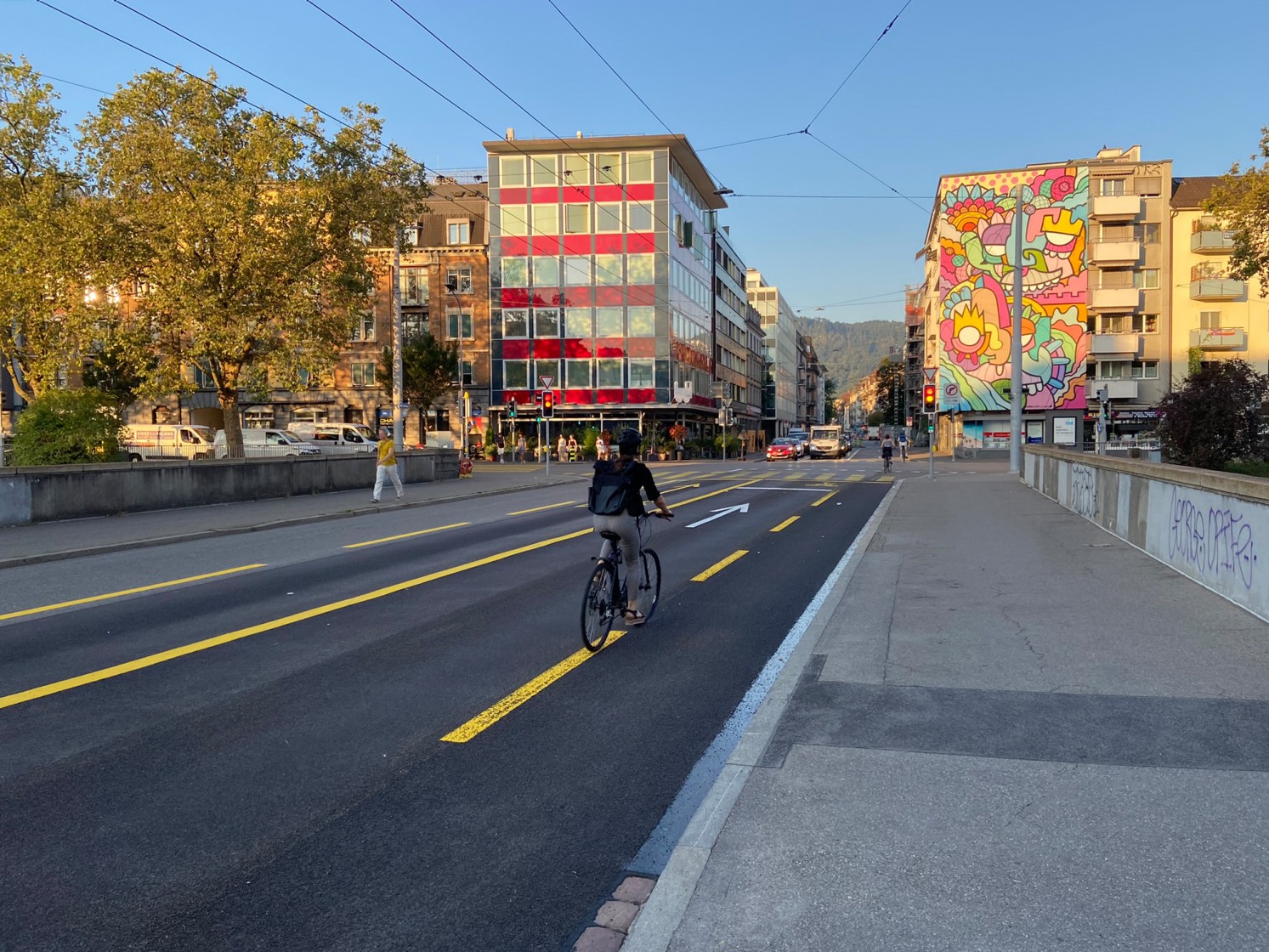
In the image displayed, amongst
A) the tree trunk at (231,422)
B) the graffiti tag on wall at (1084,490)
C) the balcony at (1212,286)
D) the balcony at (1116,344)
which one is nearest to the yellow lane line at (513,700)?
the graffiti tag on wall at (1084,490)

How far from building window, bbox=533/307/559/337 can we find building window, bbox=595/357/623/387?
323 cm

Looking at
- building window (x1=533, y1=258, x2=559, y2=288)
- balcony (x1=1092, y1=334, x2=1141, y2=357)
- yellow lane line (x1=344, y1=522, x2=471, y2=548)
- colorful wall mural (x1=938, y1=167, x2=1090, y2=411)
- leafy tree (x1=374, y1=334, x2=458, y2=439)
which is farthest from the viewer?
balcony (x1=1092, y1=334, x2=1141, y2=357)

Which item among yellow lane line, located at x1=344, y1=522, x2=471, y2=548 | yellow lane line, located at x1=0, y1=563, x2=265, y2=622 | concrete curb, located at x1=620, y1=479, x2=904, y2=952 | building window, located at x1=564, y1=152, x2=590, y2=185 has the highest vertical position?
building window, located at x1=564, y1=152, x2=590, y2=185

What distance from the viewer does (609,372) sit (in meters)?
55.4

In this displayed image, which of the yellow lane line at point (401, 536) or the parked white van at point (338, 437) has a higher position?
the parked white van at point (338, 437)

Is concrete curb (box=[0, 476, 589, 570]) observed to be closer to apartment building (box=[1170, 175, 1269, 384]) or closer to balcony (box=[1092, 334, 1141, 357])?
balcony (box=[1092, 334, 1141, 357])

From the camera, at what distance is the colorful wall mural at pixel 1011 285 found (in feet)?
191

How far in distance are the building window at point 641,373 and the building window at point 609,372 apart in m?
0.74

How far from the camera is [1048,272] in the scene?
5884cm

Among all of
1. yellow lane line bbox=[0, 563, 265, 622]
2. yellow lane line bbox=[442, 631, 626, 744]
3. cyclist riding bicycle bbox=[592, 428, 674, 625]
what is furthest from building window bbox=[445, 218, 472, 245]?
yellow lane line bbox=[442, 631, 626, 744]

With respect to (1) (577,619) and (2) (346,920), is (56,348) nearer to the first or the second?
(1) (577,619)

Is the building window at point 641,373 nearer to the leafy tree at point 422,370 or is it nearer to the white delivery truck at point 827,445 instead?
the leafy tree at point 422,370

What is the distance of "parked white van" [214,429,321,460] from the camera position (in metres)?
36.1

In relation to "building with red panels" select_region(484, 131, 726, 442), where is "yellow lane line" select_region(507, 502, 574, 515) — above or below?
below
